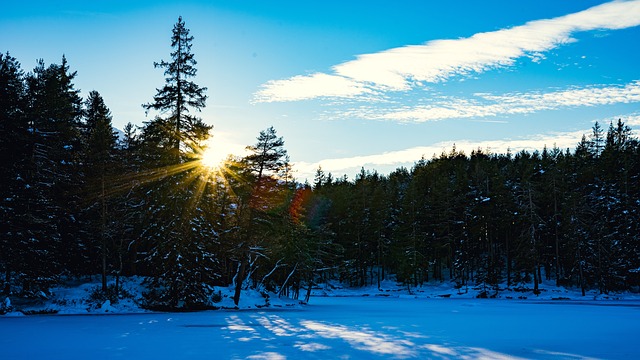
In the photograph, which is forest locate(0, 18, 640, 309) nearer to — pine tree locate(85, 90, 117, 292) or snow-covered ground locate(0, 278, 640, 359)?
pine tree locate(85, 90, 117, 292)

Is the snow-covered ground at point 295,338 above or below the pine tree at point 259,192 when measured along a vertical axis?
below

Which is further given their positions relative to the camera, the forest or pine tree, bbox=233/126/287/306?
pine tree, bbox=233/126/287/306

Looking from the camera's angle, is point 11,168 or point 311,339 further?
point 11,168

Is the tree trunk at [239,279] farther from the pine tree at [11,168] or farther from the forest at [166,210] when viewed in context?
the pine tree at [11,168]

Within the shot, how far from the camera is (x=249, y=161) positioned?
40.8 meters

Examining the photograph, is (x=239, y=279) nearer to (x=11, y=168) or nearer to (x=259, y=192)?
(x=259, y=192)

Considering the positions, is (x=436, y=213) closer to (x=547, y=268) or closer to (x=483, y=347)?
(x=547, y=268)

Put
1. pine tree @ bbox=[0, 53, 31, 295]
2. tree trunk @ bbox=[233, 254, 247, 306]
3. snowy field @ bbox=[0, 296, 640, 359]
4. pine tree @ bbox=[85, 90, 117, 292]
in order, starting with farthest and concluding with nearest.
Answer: tree trunk @ bbox=[233, 254, 247, 306] < pine tree @ bbox=[85, 90, 117, 292] < pine tree @ bbox=[0, 53, 31, 295] < snowy field @ bbox=[0, 296, 640, 359]

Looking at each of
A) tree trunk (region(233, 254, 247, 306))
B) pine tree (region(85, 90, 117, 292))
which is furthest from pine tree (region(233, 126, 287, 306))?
pine tree (region(85, 90, 117, 292))

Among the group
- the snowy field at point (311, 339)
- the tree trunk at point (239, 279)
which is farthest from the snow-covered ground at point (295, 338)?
the tree trunk at point (239, 279)

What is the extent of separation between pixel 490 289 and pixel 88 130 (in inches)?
2089

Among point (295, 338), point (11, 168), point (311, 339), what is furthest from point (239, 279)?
point (311, 339)

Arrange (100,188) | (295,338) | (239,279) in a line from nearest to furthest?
1. (295,338)
2. (100,188)
3. (239,279)

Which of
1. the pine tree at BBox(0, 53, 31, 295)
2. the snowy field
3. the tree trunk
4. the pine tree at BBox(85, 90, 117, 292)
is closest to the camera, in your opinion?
the snowy field
